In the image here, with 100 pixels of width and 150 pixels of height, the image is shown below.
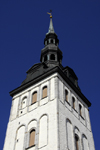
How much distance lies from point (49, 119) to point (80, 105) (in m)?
6.54

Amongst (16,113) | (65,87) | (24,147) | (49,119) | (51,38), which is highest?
(51,38)

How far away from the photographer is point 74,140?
21.7 m

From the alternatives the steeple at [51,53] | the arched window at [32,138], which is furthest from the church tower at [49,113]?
the steeple at [51,53]

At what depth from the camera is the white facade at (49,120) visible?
801 inches

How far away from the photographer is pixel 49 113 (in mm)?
22078

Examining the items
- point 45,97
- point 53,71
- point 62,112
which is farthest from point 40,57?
point 62,112

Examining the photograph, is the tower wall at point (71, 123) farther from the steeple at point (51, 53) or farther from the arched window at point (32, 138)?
the steeple at point (51, 53)

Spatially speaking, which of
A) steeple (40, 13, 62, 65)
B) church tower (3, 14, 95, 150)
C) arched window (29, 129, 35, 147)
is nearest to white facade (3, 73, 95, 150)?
church tower (3, 14, 95, 150)

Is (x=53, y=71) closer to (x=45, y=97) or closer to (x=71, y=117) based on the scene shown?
(x=45, y=97)

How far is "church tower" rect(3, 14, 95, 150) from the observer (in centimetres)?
2067

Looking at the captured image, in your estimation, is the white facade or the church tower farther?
the church tower

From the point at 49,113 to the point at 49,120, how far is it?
798 mm

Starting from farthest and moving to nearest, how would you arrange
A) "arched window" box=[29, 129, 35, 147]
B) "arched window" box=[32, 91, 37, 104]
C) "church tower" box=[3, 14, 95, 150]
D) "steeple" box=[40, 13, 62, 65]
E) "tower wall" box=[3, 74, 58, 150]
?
1. "steeple" box=[40, 13, 62, 65]
2. "arched window" box=[32, 91, 37, 104]
3. "arched window" box=[29, 129, 35, 147]
4. "church tower" box=[3, 14, 95, 150]
5. "tower wall" box=[3, 74, 58, 150]

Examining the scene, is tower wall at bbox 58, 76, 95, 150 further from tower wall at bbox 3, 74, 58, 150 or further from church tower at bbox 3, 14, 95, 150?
tower wall at bbox 3, 74, 58, 150
